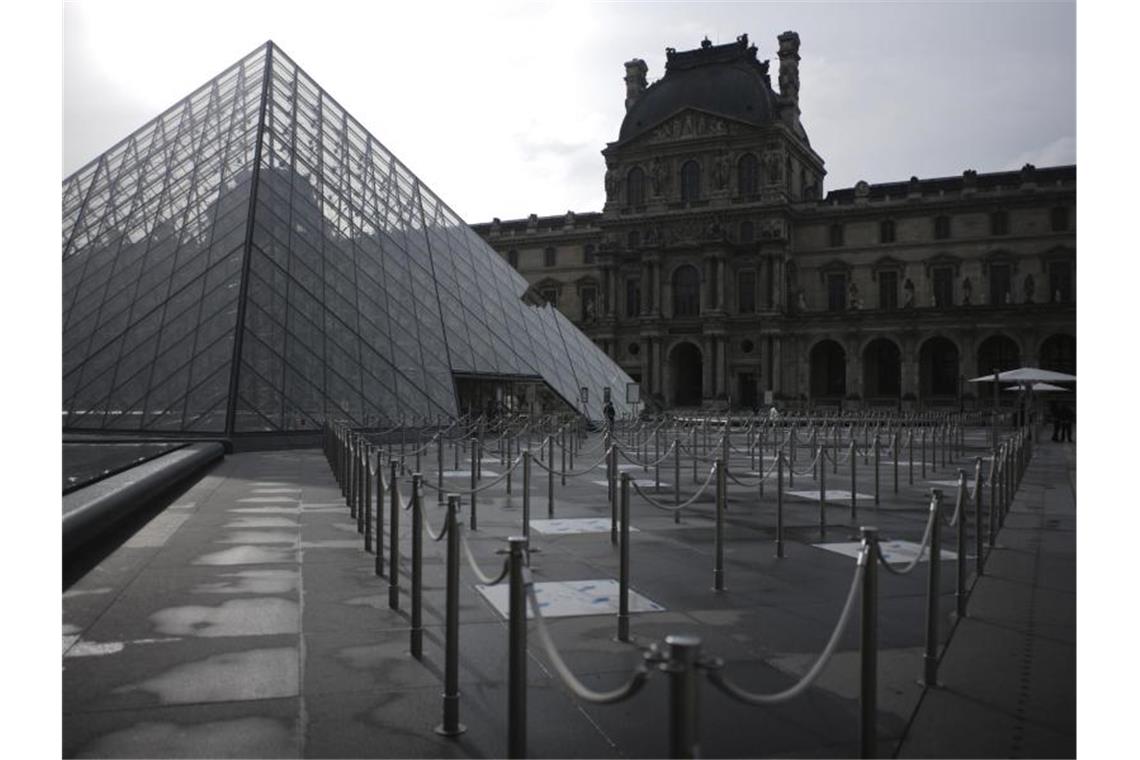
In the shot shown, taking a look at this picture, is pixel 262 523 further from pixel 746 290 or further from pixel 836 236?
pixel 836 236

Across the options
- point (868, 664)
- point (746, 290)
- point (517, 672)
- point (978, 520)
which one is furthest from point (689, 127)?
point (517, 672)

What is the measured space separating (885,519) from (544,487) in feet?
16.4

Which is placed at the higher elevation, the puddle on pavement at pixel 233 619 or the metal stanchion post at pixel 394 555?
the metal stanchion post at pixel 394 555

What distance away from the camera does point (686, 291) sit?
64.1 m

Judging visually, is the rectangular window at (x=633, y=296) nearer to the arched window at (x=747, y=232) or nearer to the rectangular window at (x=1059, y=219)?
the arched window at (x=747, y=232)

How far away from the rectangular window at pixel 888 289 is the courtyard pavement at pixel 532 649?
55.1 metres

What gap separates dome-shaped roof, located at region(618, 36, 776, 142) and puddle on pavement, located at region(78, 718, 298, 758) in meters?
61.9

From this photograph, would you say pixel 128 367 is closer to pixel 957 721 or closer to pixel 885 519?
pixel 885 519

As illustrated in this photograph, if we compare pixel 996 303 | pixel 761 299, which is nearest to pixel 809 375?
pixel 761 299

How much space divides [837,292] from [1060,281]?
13.0 meters

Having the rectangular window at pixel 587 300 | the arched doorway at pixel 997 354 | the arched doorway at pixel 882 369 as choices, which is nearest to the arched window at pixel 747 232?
the arched doorway at pixel 882 369

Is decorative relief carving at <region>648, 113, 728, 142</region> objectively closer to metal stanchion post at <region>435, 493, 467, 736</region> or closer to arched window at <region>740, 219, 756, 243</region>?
arched window at <region>740, 219, 756, 243</region>

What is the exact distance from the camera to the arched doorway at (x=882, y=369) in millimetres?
61031

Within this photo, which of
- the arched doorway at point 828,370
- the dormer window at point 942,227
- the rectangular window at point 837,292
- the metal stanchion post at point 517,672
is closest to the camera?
the metal stanchion post at point 517,672
